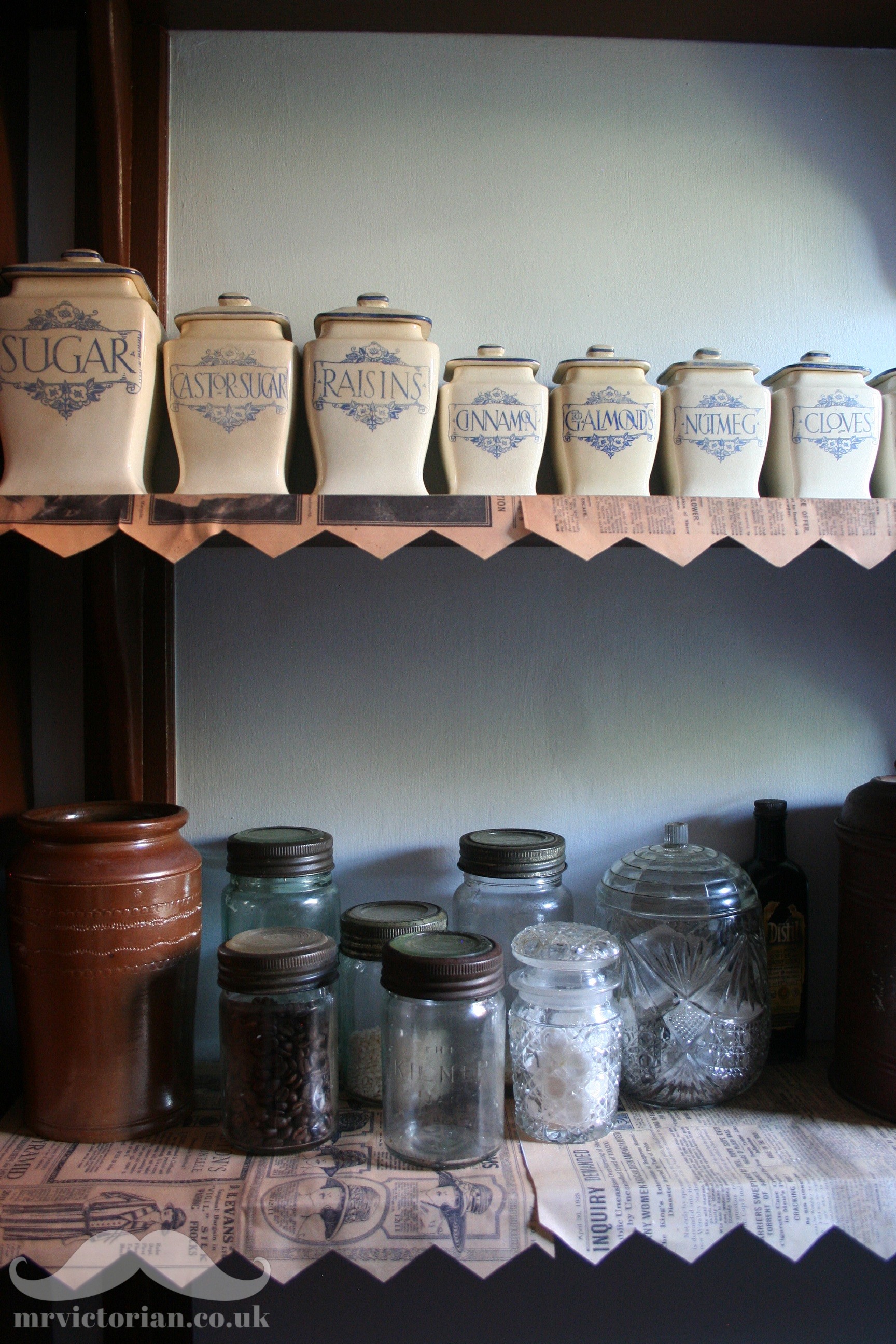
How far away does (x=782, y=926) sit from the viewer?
1220 mm

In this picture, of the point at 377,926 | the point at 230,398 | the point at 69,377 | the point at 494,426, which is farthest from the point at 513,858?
the point at 69,377

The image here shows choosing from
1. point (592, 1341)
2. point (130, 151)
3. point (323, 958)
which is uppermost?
point (130, 151)

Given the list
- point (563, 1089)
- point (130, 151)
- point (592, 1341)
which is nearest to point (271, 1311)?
point (592, 1341)

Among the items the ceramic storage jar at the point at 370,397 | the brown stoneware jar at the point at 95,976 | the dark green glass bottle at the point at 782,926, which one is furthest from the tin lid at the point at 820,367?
the brown stoneware jar at the point at 95,976

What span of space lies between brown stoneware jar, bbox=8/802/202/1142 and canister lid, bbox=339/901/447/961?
0.64 ft

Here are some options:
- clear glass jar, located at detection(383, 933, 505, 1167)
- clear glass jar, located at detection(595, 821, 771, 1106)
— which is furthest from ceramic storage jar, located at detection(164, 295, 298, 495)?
clear glass jar, located at detection(595, 821, 771, 1106)

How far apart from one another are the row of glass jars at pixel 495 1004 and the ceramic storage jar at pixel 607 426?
0.43 metres

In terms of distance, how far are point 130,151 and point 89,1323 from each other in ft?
4.90

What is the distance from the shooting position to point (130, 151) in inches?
47.8

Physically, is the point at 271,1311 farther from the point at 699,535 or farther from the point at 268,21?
the point at 268,21

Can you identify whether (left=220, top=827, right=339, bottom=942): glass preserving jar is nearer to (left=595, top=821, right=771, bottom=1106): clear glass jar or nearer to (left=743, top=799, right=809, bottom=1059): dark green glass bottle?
(left=595, top=821, right=771, bottom=1106): clear glass jar

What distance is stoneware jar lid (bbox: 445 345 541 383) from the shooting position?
1.08 meters

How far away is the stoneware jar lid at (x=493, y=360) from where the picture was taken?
42.7 inches

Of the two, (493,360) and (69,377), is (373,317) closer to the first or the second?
(493,360)
